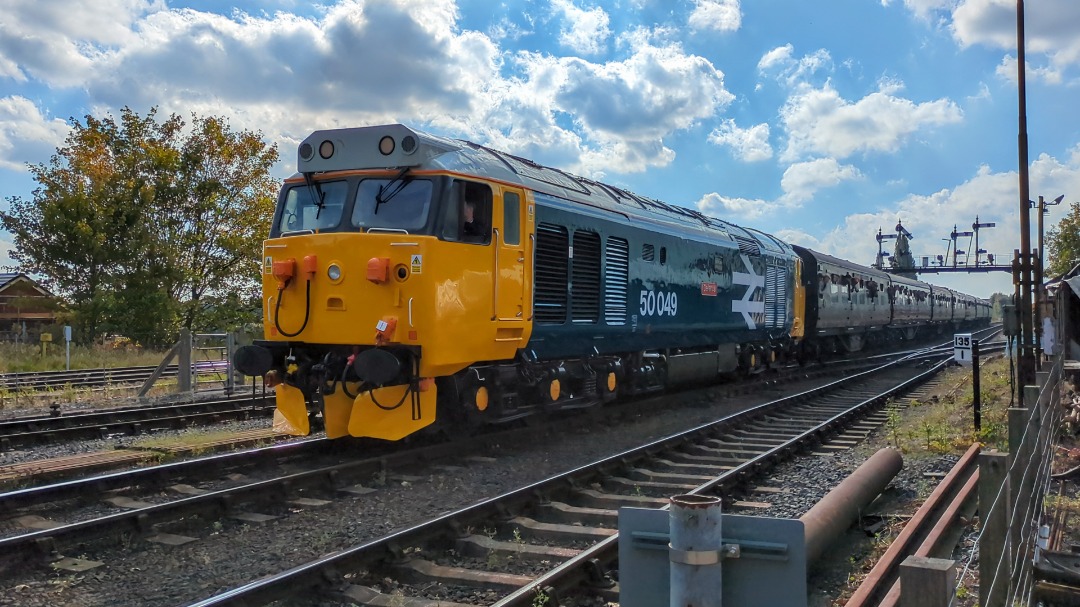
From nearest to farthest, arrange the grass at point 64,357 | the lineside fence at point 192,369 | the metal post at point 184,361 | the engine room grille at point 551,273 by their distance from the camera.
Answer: the engine room grille at point 551,273 < the lineside fence at point 192,369 < the metal post at point 184,361 < the grass at point 64,357

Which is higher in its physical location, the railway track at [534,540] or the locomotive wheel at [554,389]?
the locomotive wheel at [554,389]

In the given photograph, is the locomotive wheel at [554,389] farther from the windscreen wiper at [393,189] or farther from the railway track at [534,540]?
the windscreen wiper at [393,189]

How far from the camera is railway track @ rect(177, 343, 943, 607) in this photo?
5.16 m

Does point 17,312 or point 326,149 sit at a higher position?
point 326,149

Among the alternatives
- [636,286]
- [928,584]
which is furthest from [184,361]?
[928,584]

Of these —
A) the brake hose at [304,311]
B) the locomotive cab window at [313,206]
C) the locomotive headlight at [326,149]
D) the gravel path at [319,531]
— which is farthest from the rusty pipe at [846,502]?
the locomotive headlight at [326,149]

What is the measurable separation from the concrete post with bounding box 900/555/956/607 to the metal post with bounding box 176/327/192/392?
1664 cm

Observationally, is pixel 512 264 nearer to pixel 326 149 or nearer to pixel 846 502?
pixel 326 149

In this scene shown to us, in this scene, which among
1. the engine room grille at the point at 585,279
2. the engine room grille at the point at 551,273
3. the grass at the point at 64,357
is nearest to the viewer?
the engine room grille at the point at 551,273

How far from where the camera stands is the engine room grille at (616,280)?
11.6m

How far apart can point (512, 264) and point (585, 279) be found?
1.86 meters

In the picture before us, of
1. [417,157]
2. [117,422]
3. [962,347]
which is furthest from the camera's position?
[962,347]

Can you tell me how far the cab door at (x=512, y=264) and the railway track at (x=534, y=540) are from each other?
1.97 m

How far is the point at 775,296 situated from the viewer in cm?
1920
